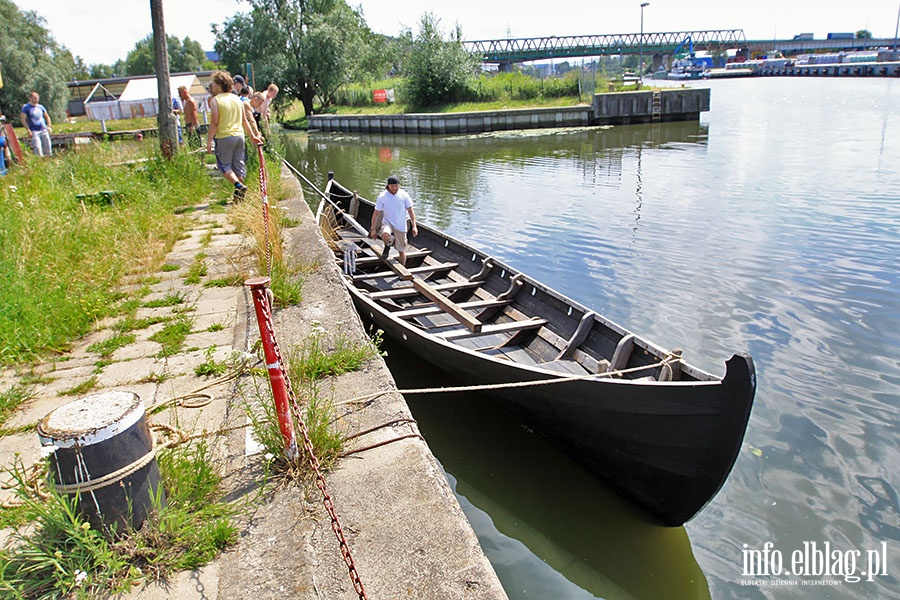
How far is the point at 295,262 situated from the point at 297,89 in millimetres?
43211

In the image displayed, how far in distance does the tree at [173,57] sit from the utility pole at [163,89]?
330ft

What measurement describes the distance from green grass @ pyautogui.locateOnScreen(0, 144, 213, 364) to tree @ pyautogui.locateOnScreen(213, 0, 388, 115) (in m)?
35.4

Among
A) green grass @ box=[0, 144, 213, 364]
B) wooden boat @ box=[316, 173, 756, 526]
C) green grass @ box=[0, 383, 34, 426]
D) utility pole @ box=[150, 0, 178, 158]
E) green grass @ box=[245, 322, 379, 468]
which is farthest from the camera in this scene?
utility pole @ box=[150, 0, 178, 158]

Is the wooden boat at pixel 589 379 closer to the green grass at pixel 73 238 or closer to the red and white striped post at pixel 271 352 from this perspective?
the red and white striped post at pixel 271 352

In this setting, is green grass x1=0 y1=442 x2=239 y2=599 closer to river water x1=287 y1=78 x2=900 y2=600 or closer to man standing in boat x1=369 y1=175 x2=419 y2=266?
river water x1=287 y1=78 x2=900 y2=600

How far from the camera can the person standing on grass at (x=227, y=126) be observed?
9375 millimetres

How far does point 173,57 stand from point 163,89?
11000 centimetres

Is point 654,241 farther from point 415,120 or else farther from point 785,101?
point 785,101

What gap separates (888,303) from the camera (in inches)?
339

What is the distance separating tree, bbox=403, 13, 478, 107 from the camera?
41.2 meters

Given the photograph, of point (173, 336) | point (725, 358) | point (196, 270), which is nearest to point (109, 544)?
point (173, 336)

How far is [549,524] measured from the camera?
5.10 metres

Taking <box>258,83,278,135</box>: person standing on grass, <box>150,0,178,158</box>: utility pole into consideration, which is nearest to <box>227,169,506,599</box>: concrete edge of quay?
<box>150,0,178,158</box>: utility pole

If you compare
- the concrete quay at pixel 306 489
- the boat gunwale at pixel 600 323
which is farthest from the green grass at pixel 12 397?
the boat gunwale at pixel 600 323
